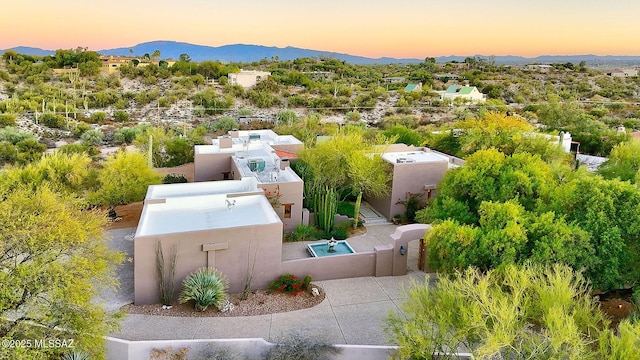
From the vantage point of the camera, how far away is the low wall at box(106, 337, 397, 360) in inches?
451

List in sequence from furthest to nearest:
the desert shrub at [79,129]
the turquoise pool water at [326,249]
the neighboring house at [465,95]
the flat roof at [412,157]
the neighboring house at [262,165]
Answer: the neighboring house at [465,95] → the desert shrub at [79,129] → the flat roof at [412,157] → the neighboring house at [262,165] → the turquoise pool water at [326,249]

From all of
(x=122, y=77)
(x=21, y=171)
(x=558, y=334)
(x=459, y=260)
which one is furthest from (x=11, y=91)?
(x=558, y=334)

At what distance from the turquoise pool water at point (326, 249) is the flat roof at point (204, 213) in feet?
7.92

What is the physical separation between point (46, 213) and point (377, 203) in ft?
56.6

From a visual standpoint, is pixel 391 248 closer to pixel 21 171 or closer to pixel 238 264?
pixel 238 264

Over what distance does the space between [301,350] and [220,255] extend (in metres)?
4.69

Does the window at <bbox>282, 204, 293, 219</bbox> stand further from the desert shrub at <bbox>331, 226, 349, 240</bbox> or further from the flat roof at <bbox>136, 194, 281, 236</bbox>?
the flat roof at <bbox>136, 194, 281, 236</bbox>

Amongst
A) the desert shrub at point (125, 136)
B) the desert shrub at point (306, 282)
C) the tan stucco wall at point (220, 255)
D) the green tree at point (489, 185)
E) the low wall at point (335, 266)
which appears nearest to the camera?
the tan stucco wall at point (220, 255)

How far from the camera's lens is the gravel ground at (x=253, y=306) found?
1396 cm

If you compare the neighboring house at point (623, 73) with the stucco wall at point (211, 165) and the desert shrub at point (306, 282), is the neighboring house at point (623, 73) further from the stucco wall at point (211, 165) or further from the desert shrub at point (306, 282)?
the desert shrub at point (306, 282)

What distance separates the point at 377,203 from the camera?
2480cm

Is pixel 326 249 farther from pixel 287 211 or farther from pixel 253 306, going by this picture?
pixel 253 306

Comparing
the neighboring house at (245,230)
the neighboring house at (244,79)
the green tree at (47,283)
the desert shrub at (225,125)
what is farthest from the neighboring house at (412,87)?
the green tree at (47,283)

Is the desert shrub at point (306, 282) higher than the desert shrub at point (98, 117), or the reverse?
the desert shrub at point (98, 117)
